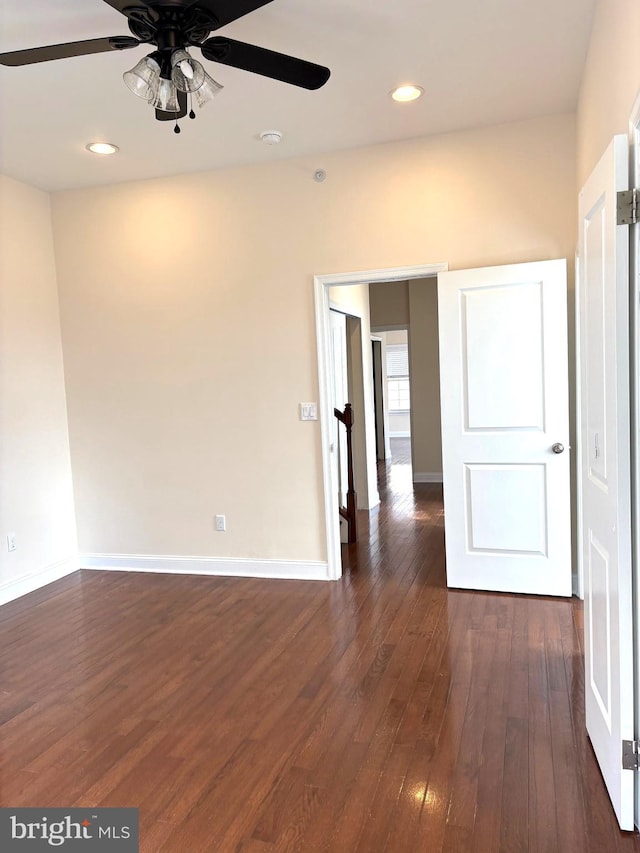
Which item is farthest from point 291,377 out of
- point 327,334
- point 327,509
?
point 327,509

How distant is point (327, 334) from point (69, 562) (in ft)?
8.73

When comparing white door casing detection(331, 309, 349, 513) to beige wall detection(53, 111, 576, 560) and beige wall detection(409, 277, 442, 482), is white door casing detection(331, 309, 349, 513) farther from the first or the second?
beige wall detection(409, 277, 442, 482)

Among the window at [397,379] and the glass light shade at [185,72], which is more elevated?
the glass light shade at [185,72]

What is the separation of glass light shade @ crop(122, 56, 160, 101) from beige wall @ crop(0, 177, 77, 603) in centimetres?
258

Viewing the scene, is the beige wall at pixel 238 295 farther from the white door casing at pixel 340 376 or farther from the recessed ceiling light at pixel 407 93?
the white door casing at pixel 340 376

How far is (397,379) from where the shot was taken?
12.9 meters

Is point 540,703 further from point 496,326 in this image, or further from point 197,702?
point 496,326

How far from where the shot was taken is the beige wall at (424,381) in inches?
303

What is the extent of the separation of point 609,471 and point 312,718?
155 cm

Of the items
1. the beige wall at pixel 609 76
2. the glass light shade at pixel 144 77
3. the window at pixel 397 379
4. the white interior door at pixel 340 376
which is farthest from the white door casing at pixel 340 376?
the window at pixel 397 379

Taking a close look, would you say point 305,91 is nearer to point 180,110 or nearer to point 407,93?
point 407,93

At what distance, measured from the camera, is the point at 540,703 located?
2535 millimetres

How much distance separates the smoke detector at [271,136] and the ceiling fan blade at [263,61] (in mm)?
1363

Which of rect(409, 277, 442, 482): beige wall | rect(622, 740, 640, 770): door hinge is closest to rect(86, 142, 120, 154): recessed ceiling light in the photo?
rect(622, 740, 640, 770): door hinge
